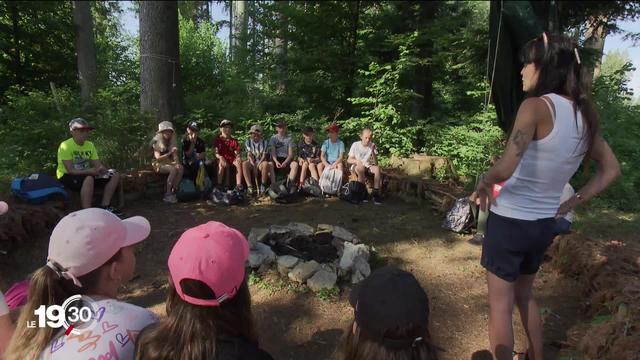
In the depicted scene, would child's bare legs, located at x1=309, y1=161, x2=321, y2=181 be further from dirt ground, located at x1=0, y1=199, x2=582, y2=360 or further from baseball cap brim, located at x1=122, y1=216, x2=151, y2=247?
baseball cap brim, located at x1=122, y1=216, x2=151, y2=247

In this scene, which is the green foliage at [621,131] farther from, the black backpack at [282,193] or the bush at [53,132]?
the bush at [53,132]

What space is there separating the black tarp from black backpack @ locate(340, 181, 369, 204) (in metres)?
2.90

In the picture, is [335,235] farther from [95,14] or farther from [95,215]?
[95,14]

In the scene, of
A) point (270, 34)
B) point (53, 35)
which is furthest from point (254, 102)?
point (53, 35)

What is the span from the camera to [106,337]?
54.9 inches

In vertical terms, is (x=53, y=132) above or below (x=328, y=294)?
above

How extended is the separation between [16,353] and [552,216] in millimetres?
2199

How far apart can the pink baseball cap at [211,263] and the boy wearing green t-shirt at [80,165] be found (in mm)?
4468

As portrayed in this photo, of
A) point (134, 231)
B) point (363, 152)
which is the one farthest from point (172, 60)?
point (134, 231)

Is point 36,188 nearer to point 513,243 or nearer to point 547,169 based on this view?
point 513,243

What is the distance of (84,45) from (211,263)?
12.2 m

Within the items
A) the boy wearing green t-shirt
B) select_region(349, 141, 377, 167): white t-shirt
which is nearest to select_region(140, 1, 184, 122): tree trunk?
the boy wearing green t-shirt

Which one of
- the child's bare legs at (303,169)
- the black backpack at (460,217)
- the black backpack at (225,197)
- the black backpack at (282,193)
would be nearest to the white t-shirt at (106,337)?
the black backpack at (460,217)

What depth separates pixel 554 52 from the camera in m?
1.72
